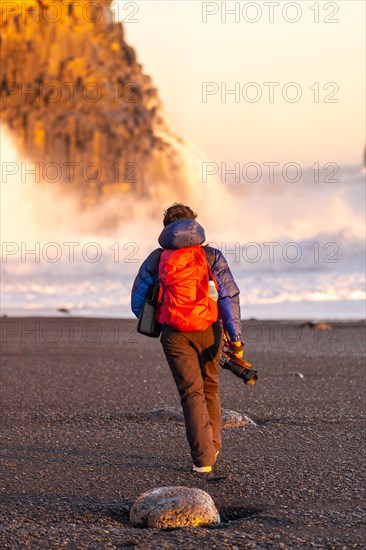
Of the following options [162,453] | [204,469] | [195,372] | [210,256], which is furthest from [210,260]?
[162,453]

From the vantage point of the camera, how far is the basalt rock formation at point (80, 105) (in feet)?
175

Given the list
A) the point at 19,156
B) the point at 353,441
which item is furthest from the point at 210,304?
the point at 19,156

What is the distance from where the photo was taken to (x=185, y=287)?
538cm

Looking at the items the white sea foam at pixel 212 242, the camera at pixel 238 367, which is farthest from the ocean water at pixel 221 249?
the camera at pixel 238 367

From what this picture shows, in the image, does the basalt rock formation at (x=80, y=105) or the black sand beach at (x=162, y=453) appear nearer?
the black sand beach at (x=162, y=453)

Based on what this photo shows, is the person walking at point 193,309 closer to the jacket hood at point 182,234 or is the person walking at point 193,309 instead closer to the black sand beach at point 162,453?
the jacket hood at point 182,234

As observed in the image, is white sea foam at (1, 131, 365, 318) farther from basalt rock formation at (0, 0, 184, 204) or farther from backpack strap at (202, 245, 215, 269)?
backpack strap at (202, 245, 215, 269)

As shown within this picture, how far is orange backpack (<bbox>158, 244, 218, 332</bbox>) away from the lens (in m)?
5.38

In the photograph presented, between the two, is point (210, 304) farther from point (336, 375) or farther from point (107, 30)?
point (107, 30)

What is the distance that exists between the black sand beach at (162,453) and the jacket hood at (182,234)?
4.05ft

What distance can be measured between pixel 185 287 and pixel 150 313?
0.83 feet

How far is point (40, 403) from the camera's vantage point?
770 centimetres

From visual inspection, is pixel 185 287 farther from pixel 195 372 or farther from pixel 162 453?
pixel 162 453

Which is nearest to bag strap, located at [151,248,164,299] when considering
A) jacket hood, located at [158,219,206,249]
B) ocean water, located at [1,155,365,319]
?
jacket hood, located at [158,219,206,249]
